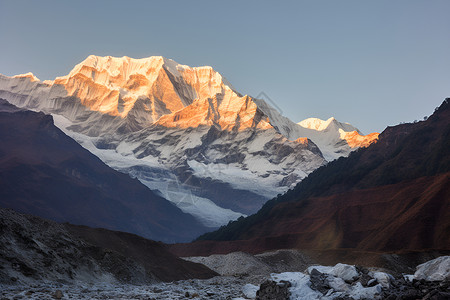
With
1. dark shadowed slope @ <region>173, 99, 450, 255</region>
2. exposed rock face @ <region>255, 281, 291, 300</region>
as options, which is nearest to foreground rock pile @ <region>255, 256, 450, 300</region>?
exposed rock face @ <region>255, 281, 291, 300</region>

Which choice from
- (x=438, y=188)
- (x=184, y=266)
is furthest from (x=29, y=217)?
(x=438, y=188)

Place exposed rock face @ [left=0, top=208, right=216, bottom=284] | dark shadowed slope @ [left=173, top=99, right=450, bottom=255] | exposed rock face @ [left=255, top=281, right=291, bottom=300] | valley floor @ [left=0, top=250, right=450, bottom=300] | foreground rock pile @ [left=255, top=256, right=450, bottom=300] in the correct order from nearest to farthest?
foreground rock pile @ [left=255, top=256, right=450, bottom=300] → valley floor @ [left=0, top=250, right=450, bottom=300] → exposed rock face @ [left=255, top=281, right=291, bottom=300] → exposed rock face @ [left=0, top=208, right=216, bottom=284] → dark shadowed slope @ [left=173, top=99, right=450, bottom=255]

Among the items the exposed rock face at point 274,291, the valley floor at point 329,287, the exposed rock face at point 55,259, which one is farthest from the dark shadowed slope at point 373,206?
the exposed rock face at point 274,291

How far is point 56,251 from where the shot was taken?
101ft

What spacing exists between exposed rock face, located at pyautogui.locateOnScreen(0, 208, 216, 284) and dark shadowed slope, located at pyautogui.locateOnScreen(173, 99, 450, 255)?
155ft

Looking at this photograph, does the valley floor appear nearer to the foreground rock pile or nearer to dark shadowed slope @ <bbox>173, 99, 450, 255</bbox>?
the foreground rock pile

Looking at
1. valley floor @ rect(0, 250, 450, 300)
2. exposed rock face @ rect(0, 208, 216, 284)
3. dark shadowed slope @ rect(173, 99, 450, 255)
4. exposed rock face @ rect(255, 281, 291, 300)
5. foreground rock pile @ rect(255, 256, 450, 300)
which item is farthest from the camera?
dark shadowed slope @ rect(173, 99, 450, 255)

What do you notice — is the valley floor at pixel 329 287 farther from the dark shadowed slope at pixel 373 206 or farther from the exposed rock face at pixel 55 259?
the dark shadowed slope at pixel 373 206

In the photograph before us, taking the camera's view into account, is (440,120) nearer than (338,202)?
No

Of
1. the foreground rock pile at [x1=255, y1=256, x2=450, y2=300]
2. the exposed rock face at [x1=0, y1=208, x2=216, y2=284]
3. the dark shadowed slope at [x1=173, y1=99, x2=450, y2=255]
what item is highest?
the dark shadowed slope at [x1=173, y1=99, x2=450, y2=255]

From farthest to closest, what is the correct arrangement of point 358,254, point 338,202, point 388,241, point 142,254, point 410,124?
point 410,124 → point 338,202 → point 388,241 → point 358,254 → point 142,254

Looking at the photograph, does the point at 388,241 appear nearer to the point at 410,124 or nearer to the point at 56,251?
the point at 56,251

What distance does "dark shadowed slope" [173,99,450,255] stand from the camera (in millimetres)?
77625

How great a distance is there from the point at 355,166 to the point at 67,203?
121 meters
